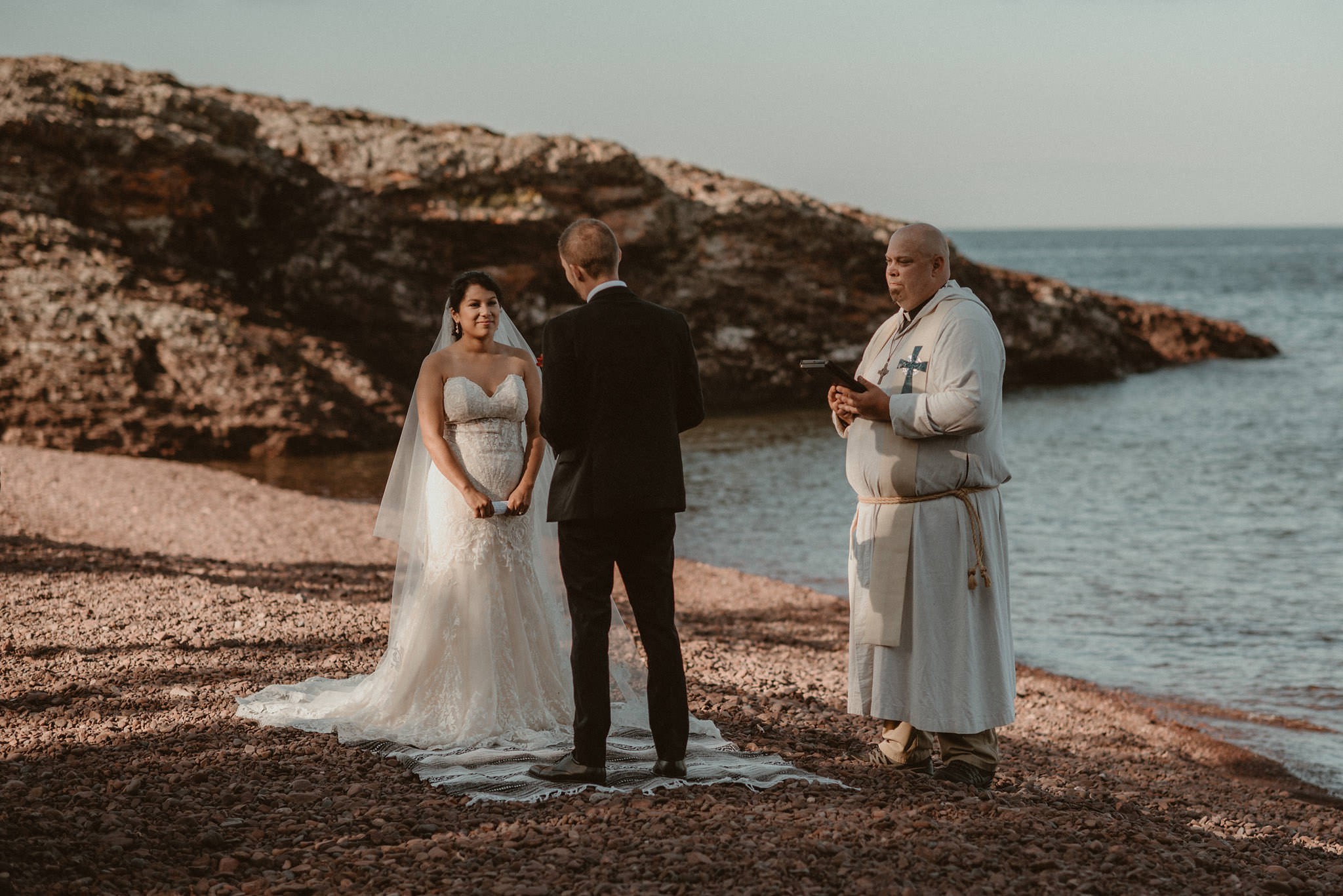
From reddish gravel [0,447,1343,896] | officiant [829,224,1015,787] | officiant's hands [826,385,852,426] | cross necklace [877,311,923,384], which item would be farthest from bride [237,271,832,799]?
cross necklace [877,311,923,384]

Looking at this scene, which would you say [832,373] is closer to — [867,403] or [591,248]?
[867,403]

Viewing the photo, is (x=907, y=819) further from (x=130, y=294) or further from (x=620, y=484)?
(x=130, y=294)

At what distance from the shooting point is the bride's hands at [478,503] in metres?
5.62

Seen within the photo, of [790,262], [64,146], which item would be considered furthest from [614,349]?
[790,262]

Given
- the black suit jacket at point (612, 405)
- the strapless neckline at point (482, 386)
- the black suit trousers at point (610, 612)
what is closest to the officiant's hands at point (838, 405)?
the black suit jacket at point (612, 405)

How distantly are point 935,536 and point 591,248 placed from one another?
186 cm

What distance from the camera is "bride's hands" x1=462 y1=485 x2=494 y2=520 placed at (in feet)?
18.4

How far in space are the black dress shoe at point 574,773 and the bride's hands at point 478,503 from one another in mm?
1348

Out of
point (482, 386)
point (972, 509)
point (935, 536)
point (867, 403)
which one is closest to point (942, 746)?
point (935, 536)

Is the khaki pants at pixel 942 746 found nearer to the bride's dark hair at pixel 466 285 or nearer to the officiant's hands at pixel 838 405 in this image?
the officiant's hands at pixel 838 405

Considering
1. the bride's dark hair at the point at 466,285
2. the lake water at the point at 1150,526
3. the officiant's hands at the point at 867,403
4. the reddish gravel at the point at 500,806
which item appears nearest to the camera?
the reddish gravel at the point at 500,806

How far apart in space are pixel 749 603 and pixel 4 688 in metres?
6.71

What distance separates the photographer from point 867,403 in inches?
192

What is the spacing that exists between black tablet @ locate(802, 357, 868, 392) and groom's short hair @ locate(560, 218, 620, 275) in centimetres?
86
